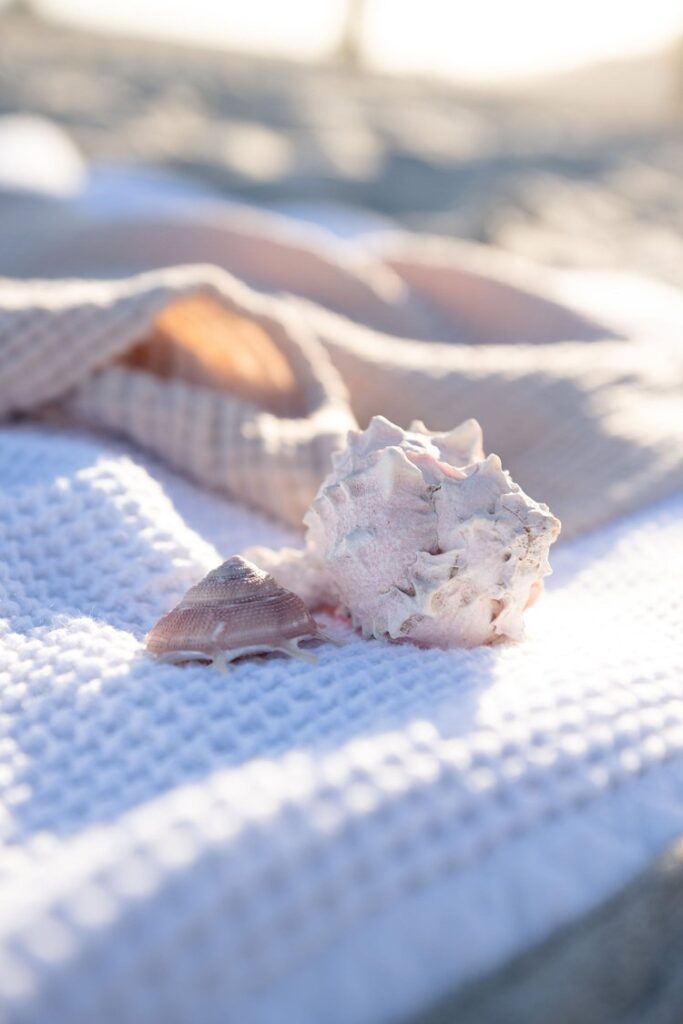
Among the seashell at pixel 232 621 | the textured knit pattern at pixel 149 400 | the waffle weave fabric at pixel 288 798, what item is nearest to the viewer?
the waffle weave fabric at pixel 288 798

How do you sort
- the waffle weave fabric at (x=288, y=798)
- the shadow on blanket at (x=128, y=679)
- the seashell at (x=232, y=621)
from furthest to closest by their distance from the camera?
the seashell at (x=232, y=621)
the shadow on blanket at (x=128, y=679)
the waffle weave fabric at (x=288, y=798)

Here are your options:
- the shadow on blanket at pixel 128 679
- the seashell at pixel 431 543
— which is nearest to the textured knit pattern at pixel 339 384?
the shadow on blanket at pixel 128 679

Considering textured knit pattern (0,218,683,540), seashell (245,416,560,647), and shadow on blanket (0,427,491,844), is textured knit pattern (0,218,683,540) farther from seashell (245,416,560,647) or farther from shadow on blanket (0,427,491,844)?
seashell (245,416,560,647)

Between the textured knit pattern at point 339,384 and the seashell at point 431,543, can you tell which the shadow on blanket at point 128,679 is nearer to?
the seashell at point 431,543

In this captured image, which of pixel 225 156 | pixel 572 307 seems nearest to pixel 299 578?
pixel 572 307

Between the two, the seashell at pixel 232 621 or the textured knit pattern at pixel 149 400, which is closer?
the seashell at pixel 232 621

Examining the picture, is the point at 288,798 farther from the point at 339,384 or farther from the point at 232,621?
the point at 339,384

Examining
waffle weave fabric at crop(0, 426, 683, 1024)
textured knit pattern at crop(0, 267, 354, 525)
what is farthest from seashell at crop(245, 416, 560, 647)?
textured knit pattern at crop(0, 267, 354, 525)
